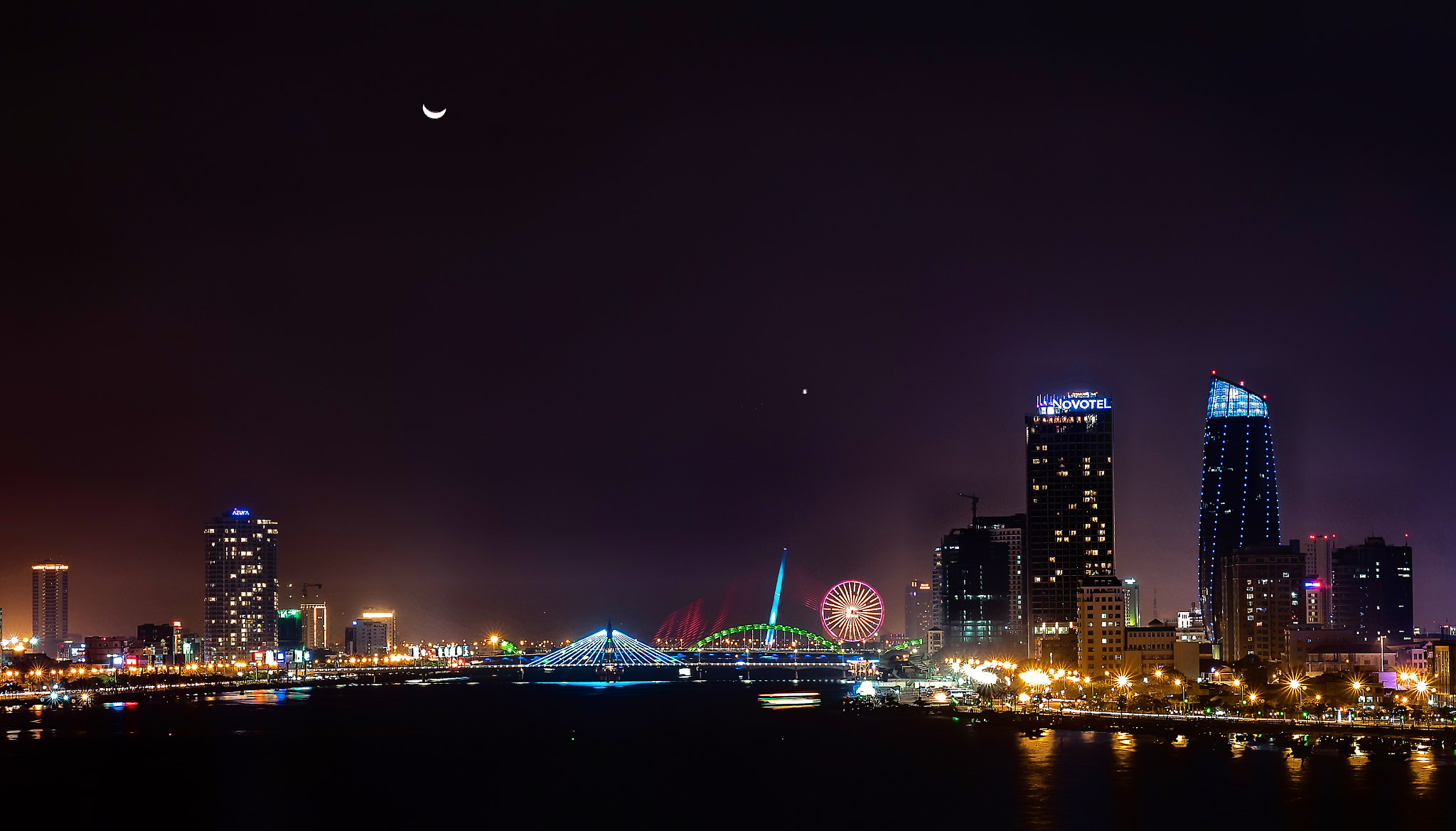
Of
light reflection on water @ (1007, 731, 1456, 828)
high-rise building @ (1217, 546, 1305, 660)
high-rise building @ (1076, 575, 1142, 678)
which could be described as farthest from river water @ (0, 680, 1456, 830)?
high-rise building @ (1217, 546, 1305, 660)

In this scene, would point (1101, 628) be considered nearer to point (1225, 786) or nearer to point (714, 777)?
point (714, 777)

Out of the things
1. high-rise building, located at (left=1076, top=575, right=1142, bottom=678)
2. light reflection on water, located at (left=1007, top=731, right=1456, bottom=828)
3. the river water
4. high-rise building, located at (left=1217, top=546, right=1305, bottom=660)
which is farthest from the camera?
high-rise building, located at (left=1217, top=546, right=1305, bottom=660)

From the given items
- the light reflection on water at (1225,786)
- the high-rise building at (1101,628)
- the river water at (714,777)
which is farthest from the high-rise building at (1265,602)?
the light reflection on water at (1225,786)

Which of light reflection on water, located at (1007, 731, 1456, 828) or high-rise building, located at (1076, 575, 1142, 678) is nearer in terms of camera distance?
light reflection on water, located at (1007, 731, 1456, 828)

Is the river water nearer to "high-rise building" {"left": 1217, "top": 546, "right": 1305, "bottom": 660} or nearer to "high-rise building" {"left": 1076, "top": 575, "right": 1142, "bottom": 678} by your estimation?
"high-rise building" {"left": 1076, "top": 575, "right": 1142, "bottom": 678}

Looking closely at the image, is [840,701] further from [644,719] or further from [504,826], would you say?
[504,826]

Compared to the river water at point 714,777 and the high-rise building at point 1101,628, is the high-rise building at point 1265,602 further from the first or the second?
the river water at point 714,777

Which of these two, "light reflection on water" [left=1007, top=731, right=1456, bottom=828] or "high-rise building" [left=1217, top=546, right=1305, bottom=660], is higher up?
"high-rise building" [left=1217, top=546, right=1305, bottom=660]

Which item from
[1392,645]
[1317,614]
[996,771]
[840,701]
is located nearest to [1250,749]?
[996,771]
